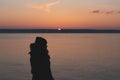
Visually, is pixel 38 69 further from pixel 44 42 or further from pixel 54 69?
pixel 54 69

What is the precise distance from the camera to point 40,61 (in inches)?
270

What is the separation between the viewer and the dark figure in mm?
6727

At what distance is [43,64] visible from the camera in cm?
681

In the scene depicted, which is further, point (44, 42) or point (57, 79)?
point (57, 79)

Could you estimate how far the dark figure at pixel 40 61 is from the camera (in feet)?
22.1

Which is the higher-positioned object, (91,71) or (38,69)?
(38,69)

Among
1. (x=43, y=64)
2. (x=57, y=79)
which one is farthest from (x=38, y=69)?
(x=57, y=79)

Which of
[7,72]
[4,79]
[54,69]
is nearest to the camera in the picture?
[4,79]

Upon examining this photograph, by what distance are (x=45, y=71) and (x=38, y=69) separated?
166 mm

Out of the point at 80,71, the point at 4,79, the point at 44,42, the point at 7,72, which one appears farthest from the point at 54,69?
the point at 44,42

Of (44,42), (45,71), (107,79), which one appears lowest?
(107,79)

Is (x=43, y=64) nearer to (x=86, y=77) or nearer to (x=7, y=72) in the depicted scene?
(x=86, y=77)

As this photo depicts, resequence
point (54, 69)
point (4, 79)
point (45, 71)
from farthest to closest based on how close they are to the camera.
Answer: point (54, 69), point (4, 79), point (45, 71)

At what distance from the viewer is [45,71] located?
6.77 m
